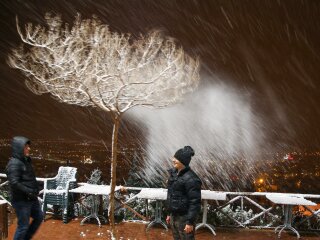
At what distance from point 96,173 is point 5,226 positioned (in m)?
5.80

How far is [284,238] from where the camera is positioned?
25.8ft

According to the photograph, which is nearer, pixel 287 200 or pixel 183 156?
pixel 183 156

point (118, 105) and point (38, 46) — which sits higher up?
point (38, 46)

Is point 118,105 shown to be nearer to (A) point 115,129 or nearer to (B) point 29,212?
(A) point 115,129

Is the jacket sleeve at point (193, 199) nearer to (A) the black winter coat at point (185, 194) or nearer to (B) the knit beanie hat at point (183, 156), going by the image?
(A) the black winter coat at point (185, 194)

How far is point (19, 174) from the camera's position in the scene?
529 centimetres

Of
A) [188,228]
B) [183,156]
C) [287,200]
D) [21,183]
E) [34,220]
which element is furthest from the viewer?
[287,200]

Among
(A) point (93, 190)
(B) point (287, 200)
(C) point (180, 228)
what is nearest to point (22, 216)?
(C) point (180, 228)

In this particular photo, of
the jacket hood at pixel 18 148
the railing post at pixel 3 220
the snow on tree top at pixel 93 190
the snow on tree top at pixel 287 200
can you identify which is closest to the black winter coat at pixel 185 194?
the jacket hood at pixel 18 148

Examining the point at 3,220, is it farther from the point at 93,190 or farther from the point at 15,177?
the point at 93,190

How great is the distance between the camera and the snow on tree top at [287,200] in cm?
765

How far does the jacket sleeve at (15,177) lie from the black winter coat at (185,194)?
2.12m

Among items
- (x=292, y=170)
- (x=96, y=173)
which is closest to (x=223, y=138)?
(x=292, y=170)

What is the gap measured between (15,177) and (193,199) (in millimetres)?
2605
